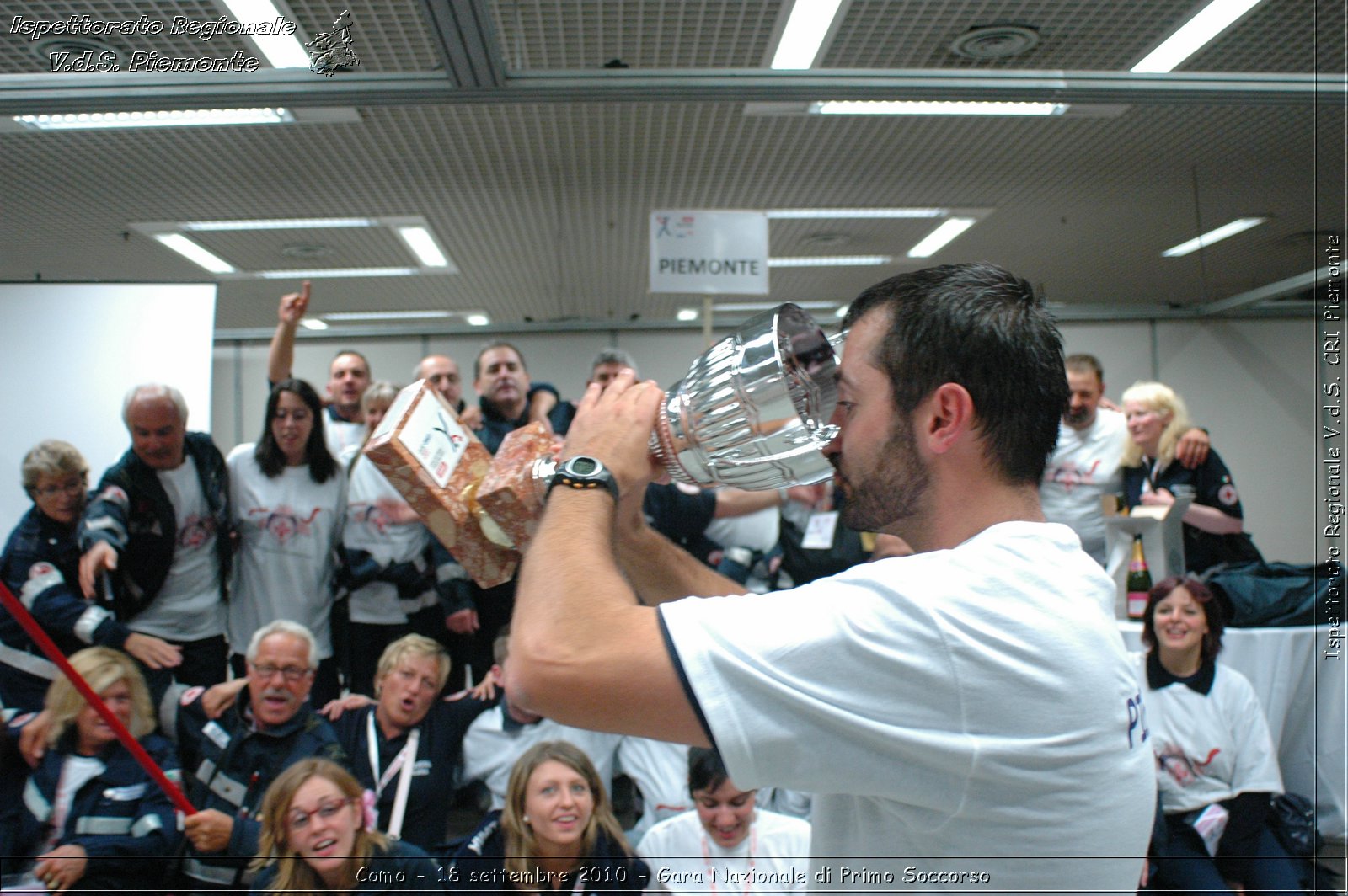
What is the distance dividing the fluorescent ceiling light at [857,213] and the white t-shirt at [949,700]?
1571 millimetres

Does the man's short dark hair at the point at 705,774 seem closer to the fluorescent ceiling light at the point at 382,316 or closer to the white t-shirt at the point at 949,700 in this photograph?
the white t-shirt at the point at 949,700

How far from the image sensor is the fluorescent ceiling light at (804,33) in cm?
152

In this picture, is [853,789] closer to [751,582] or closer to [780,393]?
[780,393]

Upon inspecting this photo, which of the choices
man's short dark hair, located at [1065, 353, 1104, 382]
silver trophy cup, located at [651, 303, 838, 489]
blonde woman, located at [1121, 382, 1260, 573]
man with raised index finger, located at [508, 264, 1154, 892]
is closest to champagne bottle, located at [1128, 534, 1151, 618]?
blonde woman, located at [1121, 382, 1260, 573]

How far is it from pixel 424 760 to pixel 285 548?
0.57m

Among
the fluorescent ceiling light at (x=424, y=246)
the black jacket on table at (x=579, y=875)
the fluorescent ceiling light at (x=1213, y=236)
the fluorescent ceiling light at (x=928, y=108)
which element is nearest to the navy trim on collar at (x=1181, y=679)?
the fluorescent ceiling light at (x=1213, y=236)

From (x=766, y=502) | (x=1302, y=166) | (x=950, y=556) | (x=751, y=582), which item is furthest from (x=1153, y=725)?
(x=950, y=556)

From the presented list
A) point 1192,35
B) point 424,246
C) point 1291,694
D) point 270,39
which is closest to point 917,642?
point 270,39

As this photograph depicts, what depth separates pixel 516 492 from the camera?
2.25ft

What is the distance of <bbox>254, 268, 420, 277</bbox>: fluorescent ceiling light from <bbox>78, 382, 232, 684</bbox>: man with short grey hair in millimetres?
199

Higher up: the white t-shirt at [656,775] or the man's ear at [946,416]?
the man's ear at [946,416]

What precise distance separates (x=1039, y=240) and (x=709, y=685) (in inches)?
67.8

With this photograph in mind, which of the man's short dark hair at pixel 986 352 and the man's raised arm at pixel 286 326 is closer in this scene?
the man's short dark hair at pixel 986 352

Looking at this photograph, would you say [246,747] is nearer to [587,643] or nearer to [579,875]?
[579,875]
